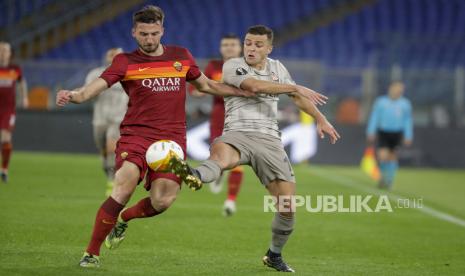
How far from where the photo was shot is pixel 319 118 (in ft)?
27.4

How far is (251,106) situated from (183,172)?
1.45 m

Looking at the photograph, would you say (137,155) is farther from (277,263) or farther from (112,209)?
(277,263)

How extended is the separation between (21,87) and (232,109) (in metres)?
9.59

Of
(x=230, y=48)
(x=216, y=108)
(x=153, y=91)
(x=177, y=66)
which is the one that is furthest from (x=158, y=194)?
Answer: (x=216, y=108)

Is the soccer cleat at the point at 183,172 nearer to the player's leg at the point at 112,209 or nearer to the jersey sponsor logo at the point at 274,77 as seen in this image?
the player's leg at the point at 112,209

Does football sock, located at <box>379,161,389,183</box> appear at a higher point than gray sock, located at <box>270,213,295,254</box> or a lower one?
lower

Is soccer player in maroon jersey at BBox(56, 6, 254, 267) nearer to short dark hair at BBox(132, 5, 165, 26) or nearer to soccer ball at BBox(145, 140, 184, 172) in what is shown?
short dark hair at BBox(132, 5, 165, 26)

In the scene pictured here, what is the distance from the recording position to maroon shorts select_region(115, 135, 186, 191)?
8008 millimetres

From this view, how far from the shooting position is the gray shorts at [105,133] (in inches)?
603

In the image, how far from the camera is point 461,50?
28250 mm

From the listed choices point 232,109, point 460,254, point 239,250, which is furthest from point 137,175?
point 460,254

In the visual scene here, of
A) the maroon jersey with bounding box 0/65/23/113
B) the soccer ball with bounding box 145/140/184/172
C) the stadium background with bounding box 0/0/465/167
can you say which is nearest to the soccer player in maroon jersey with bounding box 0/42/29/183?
the maroon jersey with bounding box 0/65/23/113

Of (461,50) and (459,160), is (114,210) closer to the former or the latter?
(459,160)

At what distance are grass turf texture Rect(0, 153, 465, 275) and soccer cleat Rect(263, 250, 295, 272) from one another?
0.10 m
